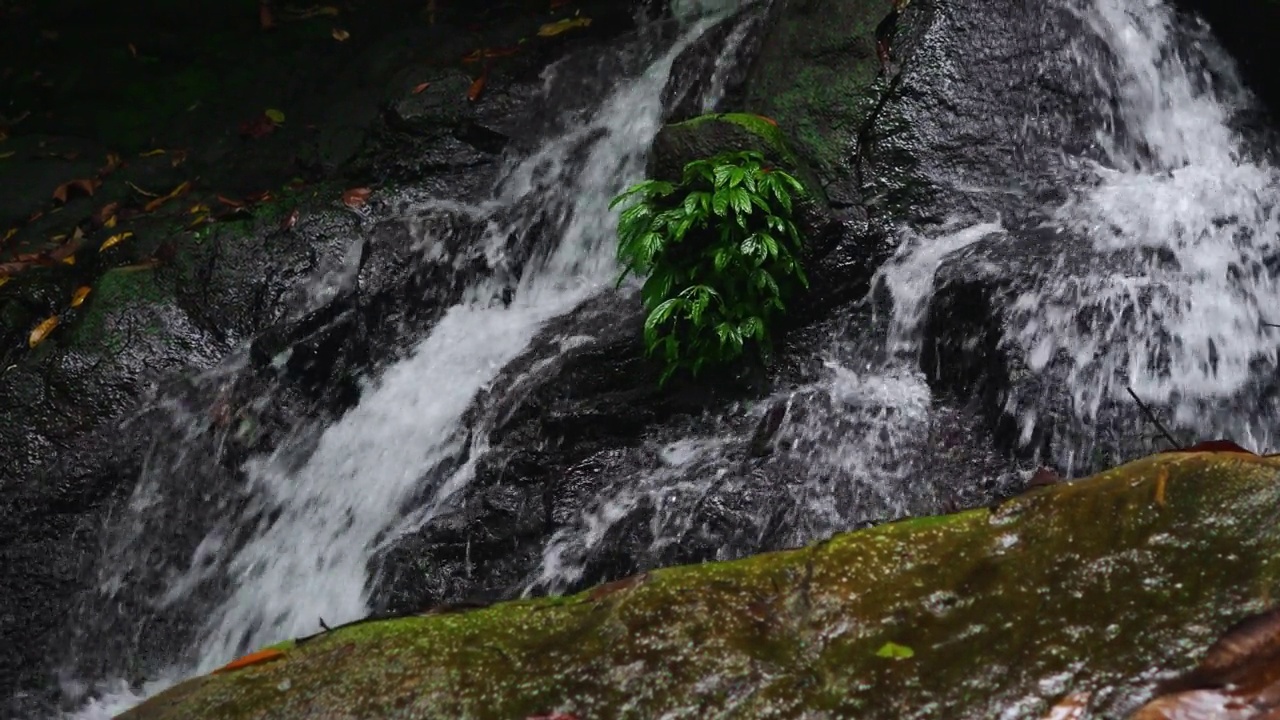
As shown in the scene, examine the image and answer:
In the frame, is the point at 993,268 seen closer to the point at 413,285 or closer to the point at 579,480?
the point at 579,480

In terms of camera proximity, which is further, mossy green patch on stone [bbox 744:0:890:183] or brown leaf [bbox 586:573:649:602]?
mossy green patch on stone [bbox 744:0:890:183]

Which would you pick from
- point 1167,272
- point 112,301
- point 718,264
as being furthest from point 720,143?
point 112,301

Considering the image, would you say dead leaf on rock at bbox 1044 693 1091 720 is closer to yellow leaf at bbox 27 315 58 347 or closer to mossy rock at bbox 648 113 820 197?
mossy rock at bbox 648 113 820 197

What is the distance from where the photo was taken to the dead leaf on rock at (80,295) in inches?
286

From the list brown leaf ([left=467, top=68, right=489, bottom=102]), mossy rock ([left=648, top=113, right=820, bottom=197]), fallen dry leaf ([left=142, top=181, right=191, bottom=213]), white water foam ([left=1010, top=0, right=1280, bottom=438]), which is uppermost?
fallen dry leaf ([left=142, top=181, right=191, bottom=213])

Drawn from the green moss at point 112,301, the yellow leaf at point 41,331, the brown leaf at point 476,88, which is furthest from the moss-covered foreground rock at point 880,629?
the brown leaf at point 476,88

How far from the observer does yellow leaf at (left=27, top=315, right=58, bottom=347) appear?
709 centimetres

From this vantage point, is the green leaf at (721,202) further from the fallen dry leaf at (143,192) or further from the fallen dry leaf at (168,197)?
the fallen dry leaf at (143,192)

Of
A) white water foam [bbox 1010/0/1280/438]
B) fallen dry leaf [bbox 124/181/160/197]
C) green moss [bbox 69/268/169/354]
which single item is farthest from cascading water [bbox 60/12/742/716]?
white water foam [bbox 1010/0/1280/438]

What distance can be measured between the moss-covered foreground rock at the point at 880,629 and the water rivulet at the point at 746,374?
7.33ft

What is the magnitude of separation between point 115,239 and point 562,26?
3855mm

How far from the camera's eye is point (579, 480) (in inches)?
209

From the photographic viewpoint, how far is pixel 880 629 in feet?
7.38

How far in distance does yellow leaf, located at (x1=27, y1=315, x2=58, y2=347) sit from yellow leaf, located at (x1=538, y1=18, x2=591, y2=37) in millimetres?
4311
